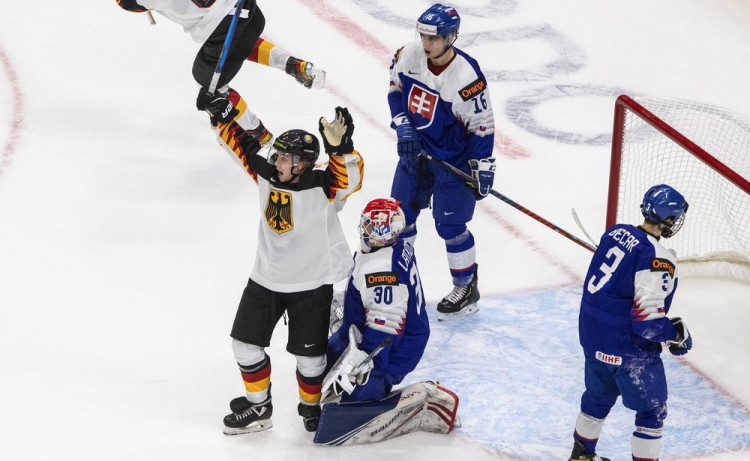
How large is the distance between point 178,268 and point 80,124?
4.63ft

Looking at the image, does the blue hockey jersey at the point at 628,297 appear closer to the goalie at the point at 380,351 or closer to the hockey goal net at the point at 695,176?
the goalie at the point at 380,351

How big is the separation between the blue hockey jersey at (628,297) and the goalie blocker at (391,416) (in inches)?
22.4

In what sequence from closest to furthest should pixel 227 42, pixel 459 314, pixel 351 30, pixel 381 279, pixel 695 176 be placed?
1. pixel 381 279
2. pixel 459 314
3. pixel 227 42
4. pixel 695 176
5. pixel 351 30

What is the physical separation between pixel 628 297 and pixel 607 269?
0.10 meters

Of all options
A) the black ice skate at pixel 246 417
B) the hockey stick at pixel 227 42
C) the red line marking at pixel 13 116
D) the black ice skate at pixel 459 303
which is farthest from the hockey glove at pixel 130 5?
the black ice skate at pixel 246 417

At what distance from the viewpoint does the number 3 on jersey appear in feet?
11.2

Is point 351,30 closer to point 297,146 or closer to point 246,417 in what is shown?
point 297,146

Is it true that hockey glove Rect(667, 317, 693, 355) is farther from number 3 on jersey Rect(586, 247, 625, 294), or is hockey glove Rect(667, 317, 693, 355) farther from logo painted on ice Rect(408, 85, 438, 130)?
logo painted on ice Rect(408, 85, 438, 130)

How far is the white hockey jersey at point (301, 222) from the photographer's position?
3.60m

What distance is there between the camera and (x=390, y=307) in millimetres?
3604

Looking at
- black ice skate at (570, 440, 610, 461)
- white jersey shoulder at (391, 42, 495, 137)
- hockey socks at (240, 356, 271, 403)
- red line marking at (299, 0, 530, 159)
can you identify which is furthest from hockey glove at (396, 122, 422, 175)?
red line marking at (299, 0, 530, 159)

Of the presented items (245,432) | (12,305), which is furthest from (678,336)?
(12,305)

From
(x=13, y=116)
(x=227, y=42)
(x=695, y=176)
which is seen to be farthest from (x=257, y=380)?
(x=13, y=116)

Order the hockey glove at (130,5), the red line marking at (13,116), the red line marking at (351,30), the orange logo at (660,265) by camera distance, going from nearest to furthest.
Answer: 1. the orange logo at (660,265)
2. the hockey glove at (130,5)
3. the red line marking at (13,116)
4. the red line marking at (351,30)
